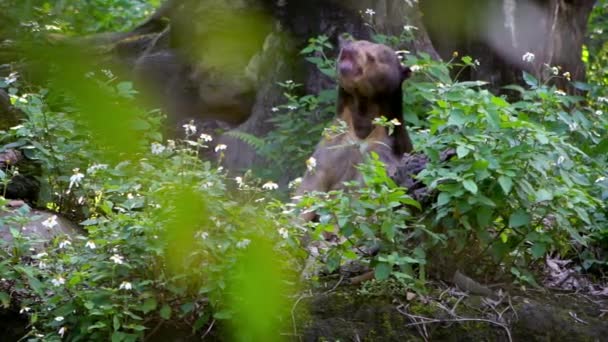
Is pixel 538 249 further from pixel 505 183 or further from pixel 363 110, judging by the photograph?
pixel 363 110

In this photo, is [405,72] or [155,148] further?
[405,72]

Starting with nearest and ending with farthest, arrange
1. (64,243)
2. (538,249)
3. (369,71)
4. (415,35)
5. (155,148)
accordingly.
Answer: (155,148), (64,243), (538,249), (369,71), (415,35)

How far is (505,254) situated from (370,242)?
0.75 meters

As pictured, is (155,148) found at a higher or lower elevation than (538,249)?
higher

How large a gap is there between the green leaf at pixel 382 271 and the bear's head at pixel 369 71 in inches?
76.6

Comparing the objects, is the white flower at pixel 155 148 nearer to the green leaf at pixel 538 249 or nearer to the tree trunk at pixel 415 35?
the green leaf at pixel 538 249

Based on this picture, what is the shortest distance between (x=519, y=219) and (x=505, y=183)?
0.27 m

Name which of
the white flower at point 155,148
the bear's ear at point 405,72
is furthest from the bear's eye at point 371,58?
the white flower at point 155,148

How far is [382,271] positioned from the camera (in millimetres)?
4480

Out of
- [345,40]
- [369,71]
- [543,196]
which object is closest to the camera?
[543,196]

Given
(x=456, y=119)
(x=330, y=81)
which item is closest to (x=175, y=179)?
(x=456, y=119)

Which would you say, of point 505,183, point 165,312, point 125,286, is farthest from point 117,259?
point 505,183

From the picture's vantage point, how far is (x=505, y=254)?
16.1 feet

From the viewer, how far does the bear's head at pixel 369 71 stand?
6.18m
